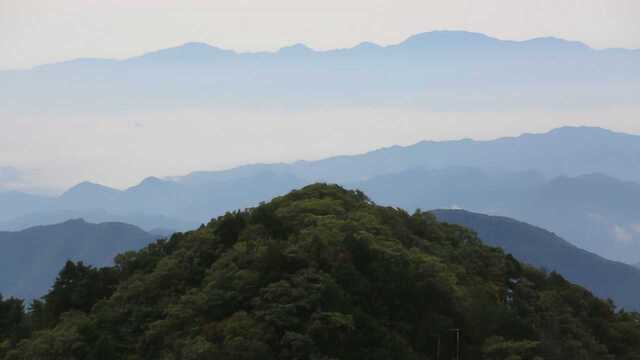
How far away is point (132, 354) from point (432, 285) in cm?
1671

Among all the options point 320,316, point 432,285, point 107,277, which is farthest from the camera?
point 107,277

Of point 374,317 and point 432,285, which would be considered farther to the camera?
point 432,285

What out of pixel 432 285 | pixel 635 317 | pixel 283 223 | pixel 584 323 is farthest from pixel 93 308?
pixel 635 317

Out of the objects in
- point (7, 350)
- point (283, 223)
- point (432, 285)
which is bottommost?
point (7, 350)

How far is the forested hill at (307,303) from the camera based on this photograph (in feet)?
126

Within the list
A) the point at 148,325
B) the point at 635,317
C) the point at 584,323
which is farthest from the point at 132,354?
the point at 635,317

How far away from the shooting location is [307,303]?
3891cm

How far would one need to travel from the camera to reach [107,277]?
52.0 metres

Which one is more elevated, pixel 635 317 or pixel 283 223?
pixel 283 223

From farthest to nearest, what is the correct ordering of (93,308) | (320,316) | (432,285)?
(93,308) < (432,285) < (320,316)

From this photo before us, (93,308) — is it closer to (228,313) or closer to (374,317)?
(228,313)

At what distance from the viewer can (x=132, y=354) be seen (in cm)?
4184

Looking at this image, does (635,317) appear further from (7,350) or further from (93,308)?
(7,350)

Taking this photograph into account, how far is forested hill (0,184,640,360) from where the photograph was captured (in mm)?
38406
